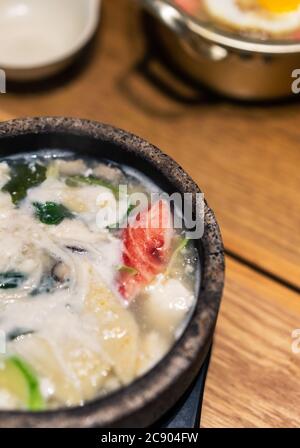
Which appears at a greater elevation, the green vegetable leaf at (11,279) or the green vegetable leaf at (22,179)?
the green vegetable leaf at (22,179)

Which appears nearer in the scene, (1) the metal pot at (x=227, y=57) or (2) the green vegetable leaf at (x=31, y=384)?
(2) the green vegetable leaf at (x=31, y=384)

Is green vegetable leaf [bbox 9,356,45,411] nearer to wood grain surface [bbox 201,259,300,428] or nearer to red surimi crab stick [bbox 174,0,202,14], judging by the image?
wood grain surface [bbox 201,259,300,428]

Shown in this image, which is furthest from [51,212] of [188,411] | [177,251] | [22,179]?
[188,411]

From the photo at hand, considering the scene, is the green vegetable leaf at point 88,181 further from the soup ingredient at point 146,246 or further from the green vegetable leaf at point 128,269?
the green vegetable leaf at point 128,269

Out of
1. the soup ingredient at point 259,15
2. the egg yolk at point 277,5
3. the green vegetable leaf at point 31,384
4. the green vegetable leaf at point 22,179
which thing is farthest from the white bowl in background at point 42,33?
the green vegetable leaf at point 31,384

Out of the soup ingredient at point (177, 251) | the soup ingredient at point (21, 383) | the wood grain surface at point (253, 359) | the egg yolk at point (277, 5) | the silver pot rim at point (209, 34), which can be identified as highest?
the egg yolk at point (277, 5)

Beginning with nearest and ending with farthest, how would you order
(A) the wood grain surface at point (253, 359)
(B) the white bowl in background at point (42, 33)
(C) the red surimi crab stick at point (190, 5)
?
(A) the wood grain surface at point (253, 359) → (B) the white bowl in background at point (42, 33) → (C) the red surimi crab stick at point (190, 5)
